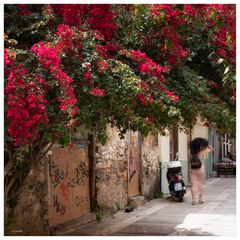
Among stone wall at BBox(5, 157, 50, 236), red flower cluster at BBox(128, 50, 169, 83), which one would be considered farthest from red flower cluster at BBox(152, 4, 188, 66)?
stone wall at BBox(5, 157, 50, 236)

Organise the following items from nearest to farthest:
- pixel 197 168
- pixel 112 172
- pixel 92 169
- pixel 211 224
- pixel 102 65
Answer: pixel 102 65 < pixel 211 224 < pixel 92 169 < pixel 112 172 < pixel 197 168

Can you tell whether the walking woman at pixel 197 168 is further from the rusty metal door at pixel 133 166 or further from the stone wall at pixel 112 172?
the stone wall at pixel 112 172

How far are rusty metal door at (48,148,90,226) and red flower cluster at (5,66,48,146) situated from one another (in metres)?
3.74

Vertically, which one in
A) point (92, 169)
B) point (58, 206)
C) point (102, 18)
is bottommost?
point (58, 206)

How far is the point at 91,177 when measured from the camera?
11875mm

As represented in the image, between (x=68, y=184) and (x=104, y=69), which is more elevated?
(x=104, y=69)

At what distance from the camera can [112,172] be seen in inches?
509

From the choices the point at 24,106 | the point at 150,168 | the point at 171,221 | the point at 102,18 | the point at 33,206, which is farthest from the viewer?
the point at 150,168

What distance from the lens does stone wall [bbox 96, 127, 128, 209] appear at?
40.1ft

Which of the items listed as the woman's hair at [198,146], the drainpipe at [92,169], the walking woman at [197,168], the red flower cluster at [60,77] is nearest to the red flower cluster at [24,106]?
the red flower cluster at [60,77]

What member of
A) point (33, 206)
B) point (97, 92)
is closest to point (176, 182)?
point (33, 206)

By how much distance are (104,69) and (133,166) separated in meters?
8.21

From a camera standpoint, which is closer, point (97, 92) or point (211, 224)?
point (97, 92)

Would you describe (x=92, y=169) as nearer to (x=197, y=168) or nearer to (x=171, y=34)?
(x=197, y=168)
